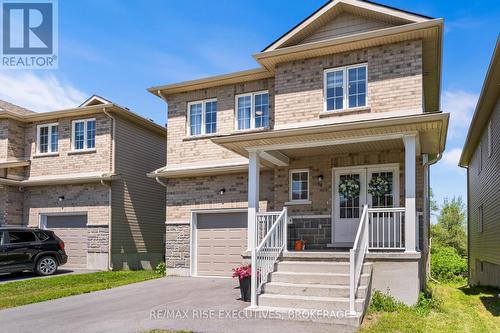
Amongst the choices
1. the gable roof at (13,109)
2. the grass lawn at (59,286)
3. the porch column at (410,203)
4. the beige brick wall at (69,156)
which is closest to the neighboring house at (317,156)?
the porch column at (410,203)

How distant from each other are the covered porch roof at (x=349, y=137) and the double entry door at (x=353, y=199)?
0.57 meters

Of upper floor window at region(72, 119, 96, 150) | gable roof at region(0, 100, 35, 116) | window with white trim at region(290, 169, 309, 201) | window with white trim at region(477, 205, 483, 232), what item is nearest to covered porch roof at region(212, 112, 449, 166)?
window with white trim at region(290, 169, 309, 201)

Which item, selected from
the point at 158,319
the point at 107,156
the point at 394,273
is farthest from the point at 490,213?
the point at 107,156

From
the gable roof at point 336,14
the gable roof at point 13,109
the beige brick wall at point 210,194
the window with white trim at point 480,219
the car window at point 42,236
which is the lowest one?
the car window at point 42,236

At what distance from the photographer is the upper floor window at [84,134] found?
16375mm

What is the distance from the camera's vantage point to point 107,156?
52.1 ft

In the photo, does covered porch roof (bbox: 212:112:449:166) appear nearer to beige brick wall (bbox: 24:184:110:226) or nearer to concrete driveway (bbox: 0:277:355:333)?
concrete driveway (bbox: 0:277:355:333)

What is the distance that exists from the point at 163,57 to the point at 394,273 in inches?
395

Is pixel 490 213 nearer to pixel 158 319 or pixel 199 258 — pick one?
pixel 199 258

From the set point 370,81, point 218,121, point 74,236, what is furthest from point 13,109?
point 370,81

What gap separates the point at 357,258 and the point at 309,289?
108 cm

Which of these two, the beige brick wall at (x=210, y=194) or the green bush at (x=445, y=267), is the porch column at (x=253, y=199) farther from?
the green bush at (x=445, y=267)

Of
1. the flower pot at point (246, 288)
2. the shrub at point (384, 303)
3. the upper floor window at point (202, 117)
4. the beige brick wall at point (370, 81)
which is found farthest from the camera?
the upper floor window at point (202, 117)

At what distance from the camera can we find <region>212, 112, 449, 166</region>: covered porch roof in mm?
8844
